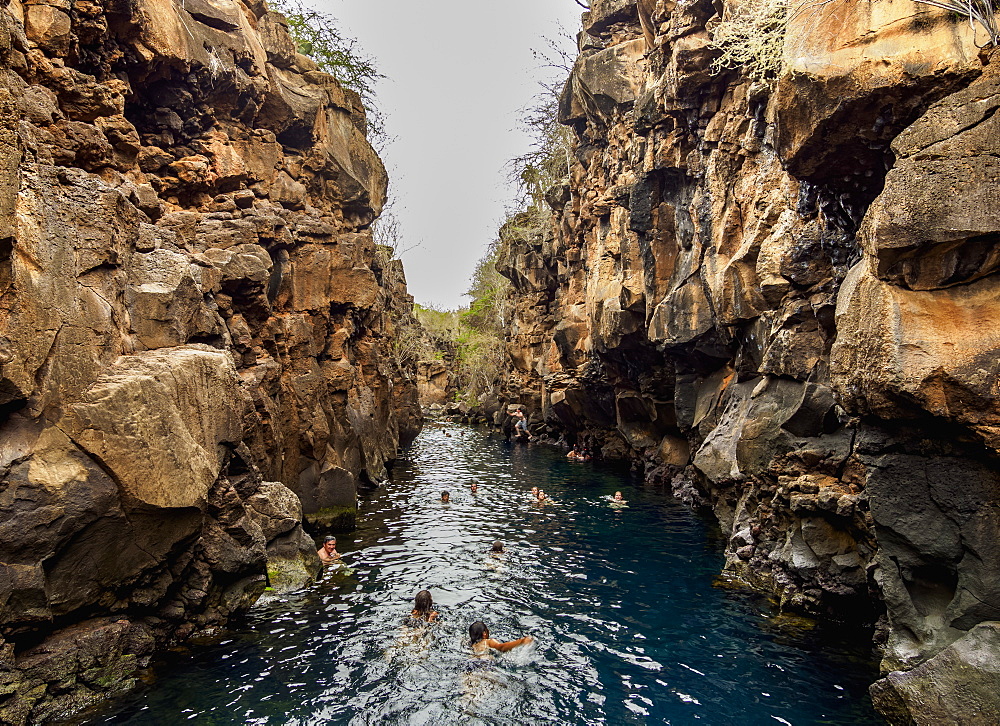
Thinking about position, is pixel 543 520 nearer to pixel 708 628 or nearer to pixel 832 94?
pixel 708 628

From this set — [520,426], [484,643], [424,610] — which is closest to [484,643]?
[484,643]

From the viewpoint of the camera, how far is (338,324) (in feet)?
67.0

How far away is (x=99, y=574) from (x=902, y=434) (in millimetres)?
10406

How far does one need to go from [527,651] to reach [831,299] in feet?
28.5

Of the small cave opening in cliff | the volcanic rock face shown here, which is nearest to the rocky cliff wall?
the volcanic rock face

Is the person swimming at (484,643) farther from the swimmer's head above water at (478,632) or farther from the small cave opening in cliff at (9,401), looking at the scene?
the small cave opening in cliff at (9,401)

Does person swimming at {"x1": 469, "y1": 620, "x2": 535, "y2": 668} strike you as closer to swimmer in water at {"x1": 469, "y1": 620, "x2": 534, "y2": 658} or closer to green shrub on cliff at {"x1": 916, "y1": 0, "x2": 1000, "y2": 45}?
swimmer in water at {"x1": 469, "y1": 620, "x2": 534, "y2": 658}

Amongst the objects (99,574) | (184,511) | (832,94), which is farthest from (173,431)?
(832,94)

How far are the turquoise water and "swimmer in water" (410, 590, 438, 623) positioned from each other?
0.70ft

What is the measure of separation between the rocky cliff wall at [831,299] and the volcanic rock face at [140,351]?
9.54m

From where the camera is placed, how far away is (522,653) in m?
9.51

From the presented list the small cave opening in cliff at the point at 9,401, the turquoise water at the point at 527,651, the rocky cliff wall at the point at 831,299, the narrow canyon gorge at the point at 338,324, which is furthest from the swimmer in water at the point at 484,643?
the small cave opening in cliff at the point at 9,401

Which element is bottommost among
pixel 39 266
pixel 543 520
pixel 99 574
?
pixel 543 520

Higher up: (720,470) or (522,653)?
(720,470)
